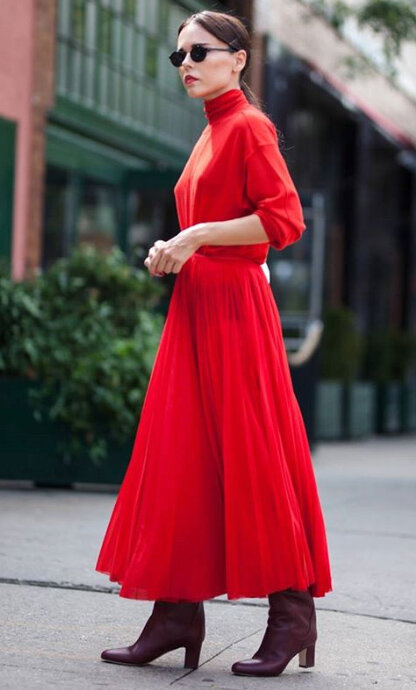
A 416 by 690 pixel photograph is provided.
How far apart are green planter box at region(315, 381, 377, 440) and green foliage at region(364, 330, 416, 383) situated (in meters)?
1.51

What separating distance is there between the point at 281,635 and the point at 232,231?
121 cm

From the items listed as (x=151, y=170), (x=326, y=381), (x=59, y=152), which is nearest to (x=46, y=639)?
(x=59, y=152)

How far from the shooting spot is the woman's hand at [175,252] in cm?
429

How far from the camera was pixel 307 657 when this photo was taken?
14.9 ft

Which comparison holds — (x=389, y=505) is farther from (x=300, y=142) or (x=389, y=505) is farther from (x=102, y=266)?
(x=300, y=142)

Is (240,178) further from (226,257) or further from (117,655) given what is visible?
(117,655)

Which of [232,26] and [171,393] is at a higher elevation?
[232,26]

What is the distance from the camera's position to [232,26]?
4.52m

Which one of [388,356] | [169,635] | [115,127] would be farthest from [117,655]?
[388,356]

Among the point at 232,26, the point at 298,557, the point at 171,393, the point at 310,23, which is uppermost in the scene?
the point at 310,23

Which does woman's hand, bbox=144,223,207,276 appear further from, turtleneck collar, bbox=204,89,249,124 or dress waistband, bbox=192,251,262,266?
turtleneck collar, bbox=204,89,249,124

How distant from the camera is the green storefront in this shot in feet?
49.0

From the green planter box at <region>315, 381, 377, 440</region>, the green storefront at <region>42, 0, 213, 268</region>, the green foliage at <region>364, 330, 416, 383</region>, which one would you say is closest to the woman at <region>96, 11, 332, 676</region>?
the green storefront at <region>42, 0, 213, 268</region>

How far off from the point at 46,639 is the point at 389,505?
532 cm
